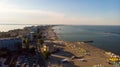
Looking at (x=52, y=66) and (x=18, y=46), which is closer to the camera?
(x=52, y=66)

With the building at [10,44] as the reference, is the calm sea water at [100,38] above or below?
below

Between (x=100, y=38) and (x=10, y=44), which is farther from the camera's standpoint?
(x=100, y=38)

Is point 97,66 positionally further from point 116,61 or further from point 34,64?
point 34,64

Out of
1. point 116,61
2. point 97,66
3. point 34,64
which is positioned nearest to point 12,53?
point 34,64

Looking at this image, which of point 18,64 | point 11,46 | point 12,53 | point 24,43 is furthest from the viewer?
point 24,43

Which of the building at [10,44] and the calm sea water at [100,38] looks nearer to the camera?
the building at [10,44]

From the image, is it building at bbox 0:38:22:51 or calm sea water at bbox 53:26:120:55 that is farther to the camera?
calm sea water at bbox 53:26:120:55

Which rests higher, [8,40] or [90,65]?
[8,40]

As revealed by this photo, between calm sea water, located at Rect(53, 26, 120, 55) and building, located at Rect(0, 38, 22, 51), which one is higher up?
building, located at Rect(0, 38, 22, 51)

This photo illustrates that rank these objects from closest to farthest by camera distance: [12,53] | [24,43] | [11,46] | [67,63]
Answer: [67,63] → [12,53] → [11,46] → [24,43]

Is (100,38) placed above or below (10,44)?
below
